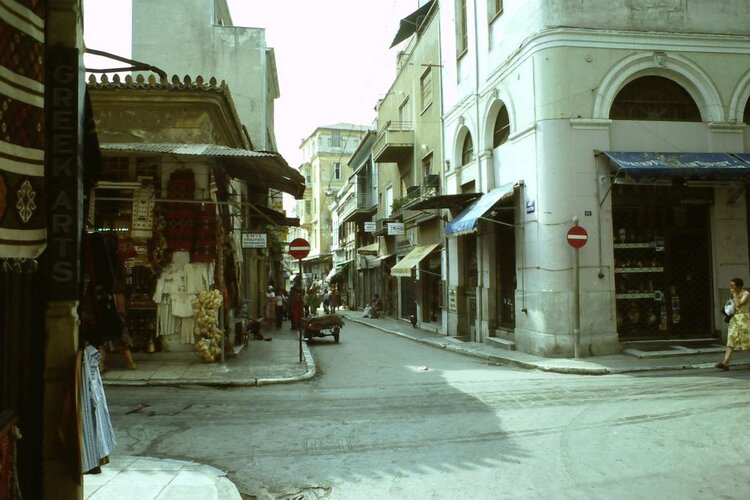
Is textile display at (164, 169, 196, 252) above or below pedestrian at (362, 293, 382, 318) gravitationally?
above

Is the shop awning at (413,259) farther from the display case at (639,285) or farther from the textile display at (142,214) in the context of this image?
the textile display at (142,214)

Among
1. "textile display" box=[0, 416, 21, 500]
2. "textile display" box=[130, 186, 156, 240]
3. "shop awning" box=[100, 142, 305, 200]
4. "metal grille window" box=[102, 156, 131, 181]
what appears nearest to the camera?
"textile display" box=[0, 416, 21, 500]

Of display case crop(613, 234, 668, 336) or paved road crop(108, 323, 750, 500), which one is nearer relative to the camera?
paved road crop(108, 323, 750, 500)

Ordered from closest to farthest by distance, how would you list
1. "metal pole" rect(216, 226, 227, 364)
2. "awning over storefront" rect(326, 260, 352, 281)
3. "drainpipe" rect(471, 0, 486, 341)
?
"metal pole" rect(216, 226, 227, 364) < "drainpipe" rect(471, 0, 486, 341) < "awning over storefront" rect(326, 260, 352, 281)

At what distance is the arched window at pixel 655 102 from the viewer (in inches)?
555

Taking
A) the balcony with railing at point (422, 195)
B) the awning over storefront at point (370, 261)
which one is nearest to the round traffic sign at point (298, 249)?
the balcony with railing at point (422, 195)

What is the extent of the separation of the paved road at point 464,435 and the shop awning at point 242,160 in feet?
13.8

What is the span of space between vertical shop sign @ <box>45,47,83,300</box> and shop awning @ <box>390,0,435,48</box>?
77.4 ft

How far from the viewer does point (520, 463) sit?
5.56 meters

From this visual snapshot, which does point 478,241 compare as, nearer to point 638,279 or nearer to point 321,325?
point 638,279

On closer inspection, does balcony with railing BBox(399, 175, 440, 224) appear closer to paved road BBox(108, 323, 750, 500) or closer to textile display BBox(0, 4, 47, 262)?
paved road BBox(108, 323, 750, 500)

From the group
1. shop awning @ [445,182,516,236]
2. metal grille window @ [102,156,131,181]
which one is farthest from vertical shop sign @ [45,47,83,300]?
shop awning @ [445,182,516,236]

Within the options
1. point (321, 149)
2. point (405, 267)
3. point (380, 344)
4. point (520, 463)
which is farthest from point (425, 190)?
point (321, 149)

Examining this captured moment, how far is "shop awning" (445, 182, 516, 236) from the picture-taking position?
14.6m
